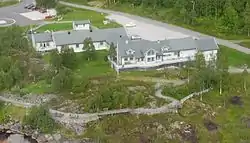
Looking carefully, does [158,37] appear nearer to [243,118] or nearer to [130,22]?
[130,22]

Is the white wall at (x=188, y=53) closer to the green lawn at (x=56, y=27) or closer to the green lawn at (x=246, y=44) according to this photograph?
the green lawn at (x=246, y=44)

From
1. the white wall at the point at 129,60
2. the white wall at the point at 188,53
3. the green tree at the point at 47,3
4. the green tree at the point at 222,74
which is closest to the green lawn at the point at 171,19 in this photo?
the green tree at the point at 47,3

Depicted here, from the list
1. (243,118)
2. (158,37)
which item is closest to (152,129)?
(243,118)

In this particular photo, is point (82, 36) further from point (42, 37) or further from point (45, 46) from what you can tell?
point (42, 37)

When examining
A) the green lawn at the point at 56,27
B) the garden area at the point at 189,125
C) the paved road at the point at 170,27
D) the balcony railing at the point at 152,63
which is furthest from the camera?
the green lawn at the point at 56,27

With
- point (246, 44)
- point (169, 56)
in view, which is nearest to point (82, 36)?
point (169, 56)

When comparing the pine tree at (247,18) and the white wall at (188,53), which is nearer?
the white wall at (188,53)

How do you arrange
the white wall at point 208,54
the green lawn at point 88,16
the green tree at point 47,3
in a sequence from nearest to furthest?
the white wall at point 208,54 < the green lawn at point 88,16 < the green tree at point 47,3
